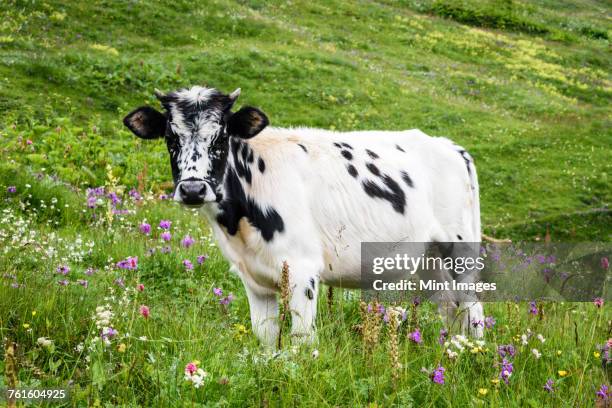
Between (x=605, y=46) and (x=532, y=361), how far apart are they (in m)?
58.7

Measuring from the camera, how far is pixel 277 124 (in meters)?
21.7

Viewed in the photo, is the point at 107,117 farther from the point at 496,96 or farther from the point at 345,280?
the point at 496,96

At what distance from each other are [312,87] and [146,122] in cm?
2109

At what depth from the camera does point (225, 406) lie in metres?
3.59

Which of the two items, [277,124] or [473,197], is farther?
[277,124]

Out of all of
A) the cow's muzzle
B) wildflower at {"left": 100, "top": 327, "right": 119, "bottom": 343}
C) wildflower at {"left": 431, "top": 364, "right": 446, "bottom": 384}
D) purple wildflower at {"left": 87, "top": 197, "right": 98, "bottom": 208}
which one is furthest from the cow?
purple wildflower at {"left": 87, "top": 197, "right": 98, "bottom": 208}

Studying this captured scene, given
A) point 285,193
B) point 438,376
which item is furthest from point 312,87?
point 438,376

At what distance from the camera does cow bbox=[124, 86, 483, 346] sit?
5137 millimetres

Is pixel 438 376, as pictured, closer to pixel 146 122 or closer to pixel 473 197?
pixel 146 122

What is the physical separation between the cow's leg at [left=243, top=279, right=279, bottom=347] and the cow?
0.4 inches

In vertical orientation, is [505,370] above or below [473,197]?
below

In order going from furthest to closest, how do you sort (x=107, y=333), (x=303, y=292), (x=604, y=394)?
(x=303, y=292), (x=107, y=333), (x=604, y=394)

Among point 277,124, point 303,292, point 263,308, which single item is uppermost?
point 277,124

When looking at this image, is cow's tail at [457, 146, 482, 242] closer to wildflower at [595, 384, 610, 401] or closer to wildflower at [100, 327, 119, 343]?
wildflower at [595, 384, 610, 401]
